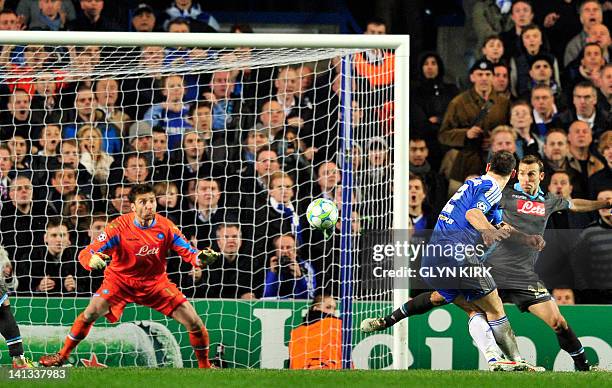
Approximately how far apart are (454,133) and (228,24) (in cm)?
297

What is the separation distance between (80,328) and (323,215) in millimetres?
2196

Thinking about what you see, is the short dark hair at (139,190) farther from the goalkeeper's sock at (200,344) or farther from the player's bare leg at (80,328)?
the goalkeeper's sock at (200,344)

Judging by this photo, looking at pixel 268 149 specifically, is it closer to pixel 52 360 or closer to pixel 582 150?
pixel 52 360

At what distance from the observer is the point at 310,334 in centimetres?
992

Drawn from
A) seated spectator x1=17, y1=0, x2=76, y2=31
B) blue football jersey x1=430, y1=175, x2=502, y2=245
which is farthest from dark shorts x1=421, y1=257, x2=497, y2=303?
seated spectator x1=17, y1=0, x2=76, y2=31

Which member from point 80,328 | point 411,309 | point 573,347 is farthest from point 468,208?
point 80,328

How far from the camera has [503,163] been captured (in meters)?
8.82

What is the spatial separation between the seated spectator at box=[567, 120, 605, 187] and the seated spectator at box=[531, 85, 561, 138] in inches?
8.1

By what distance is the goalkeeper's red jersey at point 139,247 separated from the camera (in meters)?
9.43

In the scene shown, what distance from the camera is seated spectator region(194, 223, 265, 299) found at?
1020cm

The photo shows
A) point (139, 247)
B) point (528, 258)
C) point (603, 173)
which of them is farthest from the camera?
point (603, 173)

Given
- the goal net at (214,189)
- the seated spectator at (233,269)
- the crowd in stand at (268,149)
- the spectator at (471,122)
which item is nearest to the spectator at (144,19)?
the crowd in stand at (268,149)

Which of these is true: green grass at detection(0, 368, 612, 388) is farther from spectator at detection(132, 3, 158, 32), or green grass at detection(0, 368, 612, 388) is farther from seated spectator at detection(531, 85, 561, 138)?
spectator at detection(132, 3, 158, 32)

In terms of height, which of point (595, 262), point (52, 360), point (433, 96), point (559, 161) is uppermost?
point (433, 96)
